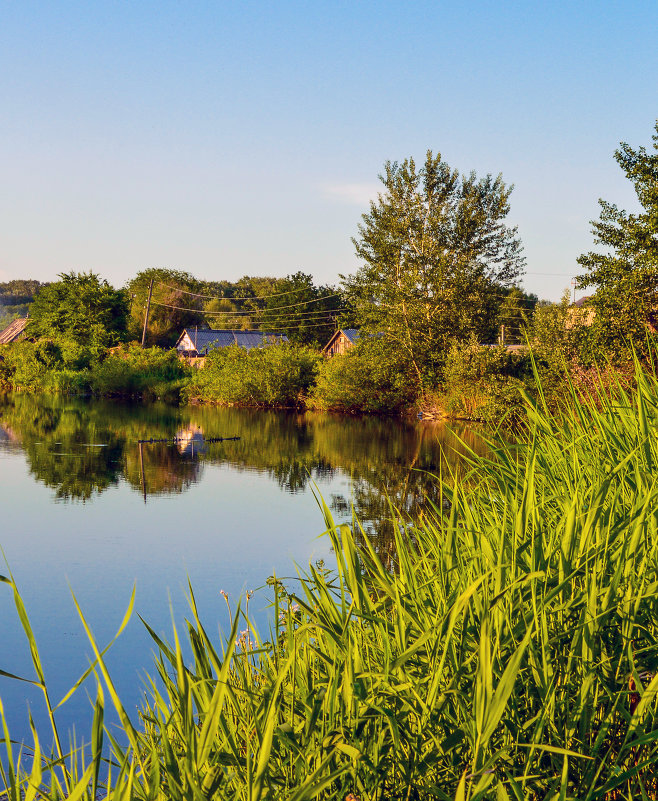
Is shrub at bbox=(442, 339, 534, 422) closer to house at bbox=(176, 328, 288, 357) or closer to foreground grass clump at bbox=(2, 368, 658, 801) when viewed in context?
foreground grass clump at bbox=(2, 368, 658, 801)

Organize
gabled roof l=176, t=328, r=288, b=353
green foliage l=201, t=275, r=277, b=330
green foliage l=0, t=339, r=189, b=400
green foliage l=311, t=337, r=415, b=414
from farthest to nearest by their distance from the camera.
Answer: green foliage l=201, t=275, r=277, b=330 < gabled roof l=176, t=328, r=288, b=353 < green foliage l=0, t=339, r=189, b=400 < green foliage l=311, t=337, r=415, b=414

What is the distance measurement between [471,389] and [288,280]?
57.6m

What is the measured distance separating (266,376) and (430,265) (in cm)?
987

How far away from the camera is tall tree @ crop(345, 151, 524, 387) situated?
35125mm

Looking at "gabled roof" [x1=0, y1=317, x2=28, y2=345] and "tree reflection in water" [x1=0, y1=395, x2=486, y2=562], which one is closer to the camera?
"tree reflection in water" [x1=0, y1=395, x2=486, y2=562]

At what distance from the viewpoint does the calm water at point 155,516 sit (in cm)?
788

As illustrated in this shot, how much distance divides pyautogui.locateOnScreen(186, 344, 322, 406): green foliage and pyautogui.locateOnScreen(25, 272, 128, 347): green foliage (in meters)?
18.8

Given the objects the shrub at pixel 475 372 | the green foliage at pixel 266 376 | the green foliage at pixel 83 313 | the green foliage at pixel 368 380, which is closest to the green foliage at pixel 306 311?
the green foliage at pixel 83 313

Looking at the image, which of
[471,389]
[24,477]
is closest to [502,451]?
[24,477]

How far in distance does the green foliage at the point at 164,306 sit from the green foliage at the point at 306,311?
8954mm

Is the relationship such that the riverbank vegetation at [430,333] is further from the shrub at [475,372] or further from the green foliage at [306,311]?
the green foliage at [306,311]

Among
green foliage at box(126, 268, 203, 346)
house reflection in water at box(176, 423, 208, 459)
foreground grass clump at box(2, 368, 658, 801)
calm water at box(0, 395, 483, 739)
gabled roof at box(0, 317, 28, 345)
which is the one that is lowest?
calm water at box(0, 395, 483, 739)

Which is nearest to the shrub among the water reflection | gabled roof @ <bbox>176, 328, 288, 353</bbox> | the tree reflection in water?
the tree reflection in water

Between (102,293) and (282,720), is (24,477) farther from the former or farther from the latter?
(102,293)
